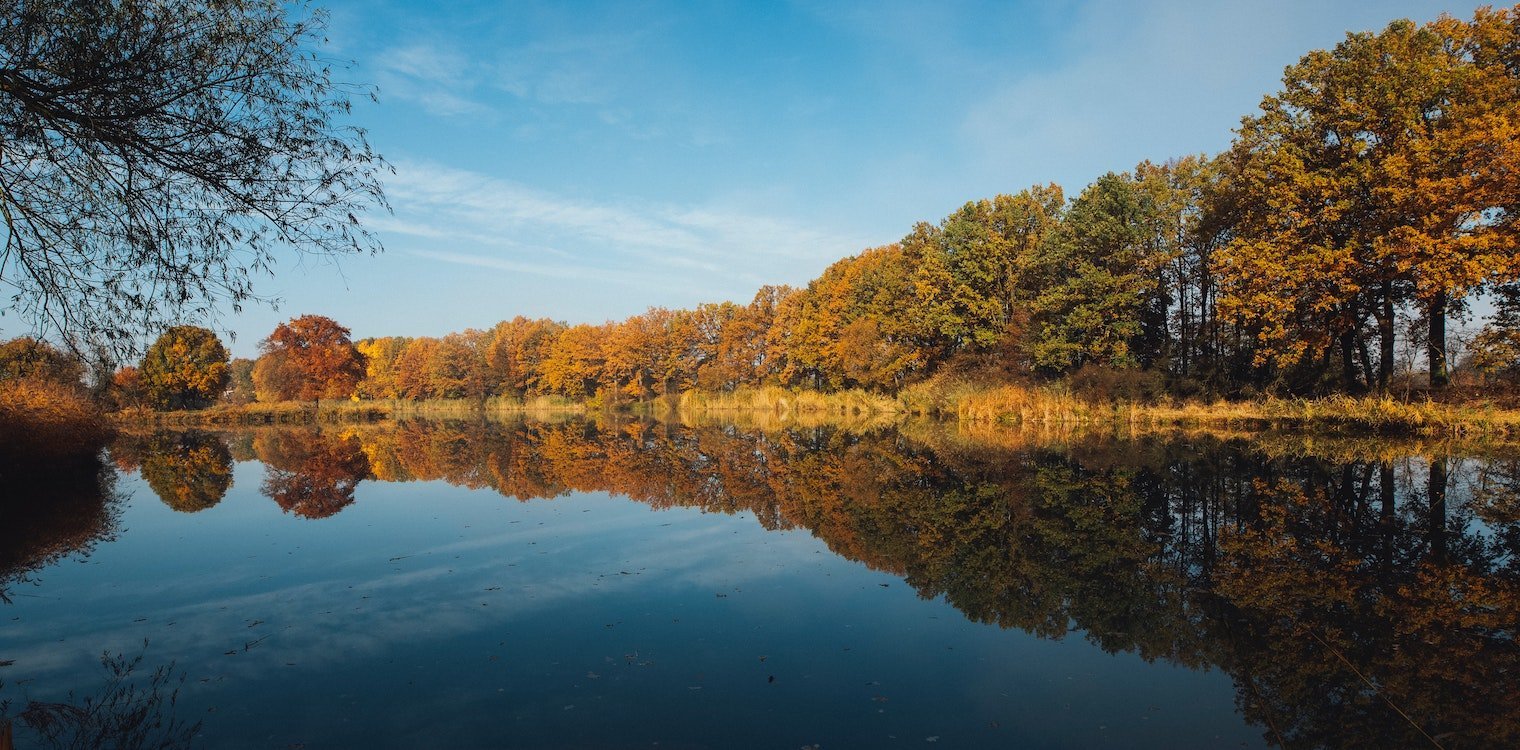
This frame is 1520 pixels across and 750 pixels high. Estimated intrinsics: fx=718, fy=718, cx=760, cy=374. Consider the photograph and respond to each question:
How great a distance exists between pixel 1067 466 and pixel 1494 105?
1833 centimetres

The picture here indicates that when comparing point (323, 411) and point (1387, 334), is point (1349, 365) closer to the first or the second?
point (1387, 334)

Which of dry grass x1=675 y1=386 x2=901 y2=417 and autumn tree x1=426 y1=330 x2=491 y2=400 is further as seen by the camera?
autumn tree x1=426 y1=330 x2=491 y2=400

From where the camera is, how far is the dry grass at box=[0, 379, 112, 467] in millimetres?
16562

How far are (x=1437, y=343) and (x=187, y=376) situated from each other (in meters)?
71.4

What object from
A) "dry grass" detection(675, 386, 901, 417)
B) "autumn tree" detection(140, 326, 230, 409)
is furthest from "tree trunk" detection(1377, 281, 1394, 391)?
"autumn tree" detection(140, 326, 230, 409)

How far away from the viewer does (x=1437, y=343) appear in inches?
904

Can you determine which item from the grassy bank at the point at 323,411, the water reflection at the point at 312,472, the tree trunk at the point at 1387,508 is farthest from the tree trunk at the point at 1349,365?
the grassy bank at the point at 323,411

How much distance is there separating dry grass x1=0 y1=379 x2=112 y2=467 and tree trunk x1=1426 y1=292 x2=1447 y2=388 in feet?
126

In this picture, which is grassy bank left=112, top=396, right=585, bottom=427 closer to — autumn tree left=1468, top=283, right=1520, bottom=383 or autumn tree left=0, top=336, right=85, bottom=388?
autumn tree left=0, top=336, right=85, bottom=388

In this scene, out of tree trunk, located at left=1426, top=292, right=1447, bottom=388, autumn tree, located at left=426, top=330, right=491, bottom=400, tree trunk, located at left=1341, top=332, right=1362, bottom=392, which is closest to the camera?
tree trunk, located at left=1426, top=292, right=1447, bottom=388

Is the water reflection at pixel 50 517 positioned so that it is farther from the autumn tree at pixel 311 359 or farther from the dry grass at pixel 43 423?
the autumn tree at pixel 311 359

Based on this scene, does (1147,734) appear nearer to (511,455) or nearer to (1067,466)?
(1067,466)

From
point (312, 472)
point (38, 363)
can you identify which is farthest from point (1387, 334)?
point (38, 363)

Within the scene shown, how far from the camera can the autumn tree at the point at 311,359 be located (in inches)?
2621
